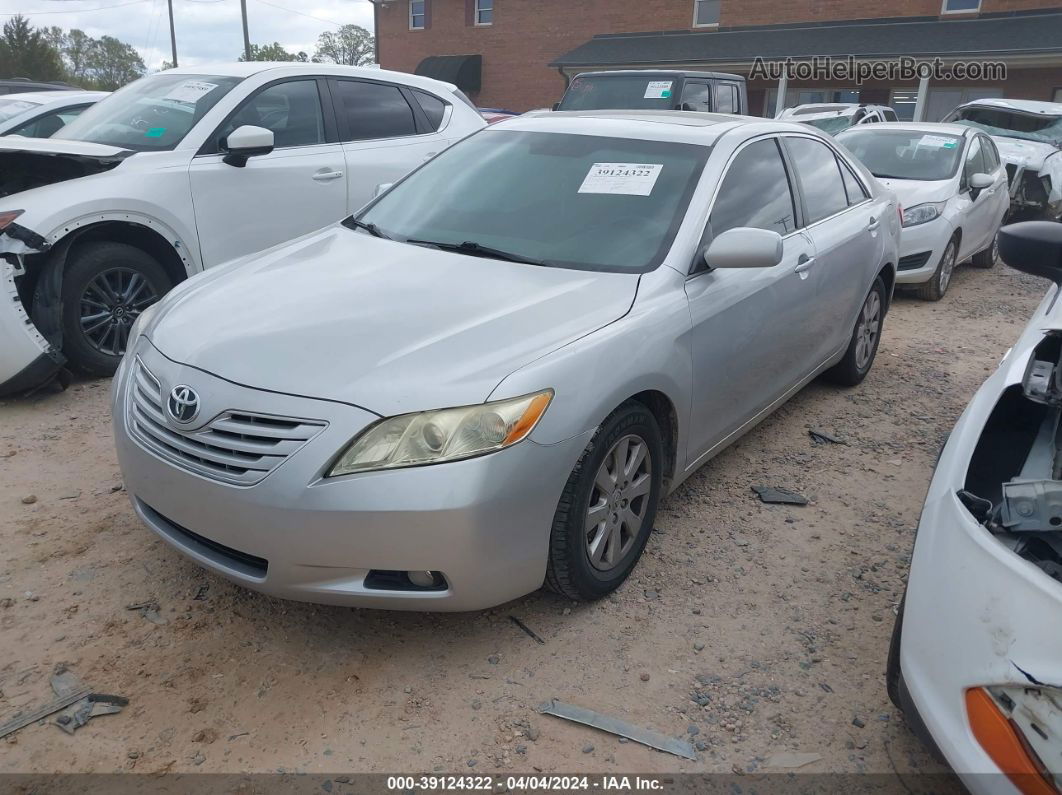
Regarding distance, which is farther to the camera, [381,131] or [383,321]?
[381,131]

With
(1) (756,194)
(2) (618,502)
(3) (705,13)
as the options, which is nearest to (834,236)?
(1) (756,194)

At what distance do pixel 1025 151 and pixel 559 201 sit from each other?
11696 mm

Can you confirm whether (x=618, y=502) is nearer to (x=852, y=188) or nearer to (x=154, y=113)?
(x=852, y=188)

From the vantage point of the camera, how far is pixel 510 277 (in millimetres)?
3143

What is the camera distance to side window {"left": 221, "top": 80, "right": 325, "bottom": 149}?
5.44 meters

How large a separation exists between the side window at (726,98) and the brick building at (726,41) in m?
12.9

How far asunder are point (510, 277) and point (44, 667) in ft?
6.57

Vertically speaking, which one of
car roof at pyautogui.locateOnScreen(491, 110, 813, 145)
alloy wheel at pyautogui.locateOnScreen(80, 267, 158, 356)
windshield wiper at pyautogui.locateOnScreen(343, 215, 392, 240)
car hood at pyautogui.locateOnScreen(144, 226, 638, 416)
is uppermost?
car roof at pyautogui.locateOnScreen(491, 110, 813, 145)

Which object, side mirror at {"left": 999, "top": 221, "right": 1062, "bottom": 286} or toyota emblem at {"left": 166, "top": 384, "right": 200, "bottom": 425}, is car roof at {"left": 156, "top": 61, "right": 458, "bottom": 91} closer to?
toyota emblem at {"left": 166, "top": 384, "right": 200, "bottom": 425}

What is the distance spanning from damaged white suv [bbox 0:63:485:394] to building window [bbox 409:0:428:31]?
95.6 ft

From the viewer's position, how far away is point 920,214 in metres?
7.79

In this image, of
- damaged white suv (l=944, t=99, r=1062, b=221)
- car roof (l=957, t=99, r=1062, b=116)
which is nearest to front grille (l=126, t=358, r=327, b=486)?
damaged white suv (l=944, t=99, r=1062, b=221)

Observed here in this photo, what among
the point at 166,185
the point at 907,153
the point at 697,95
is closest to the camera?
the point at 166,185

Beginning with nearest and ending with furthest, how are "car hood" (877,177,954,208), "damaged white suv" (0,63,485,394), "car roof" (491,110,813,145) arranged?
"car roof" (491,110,813,145), "damaged white suv" (0,63,485,394), "car hood" (877,177,954,208)
